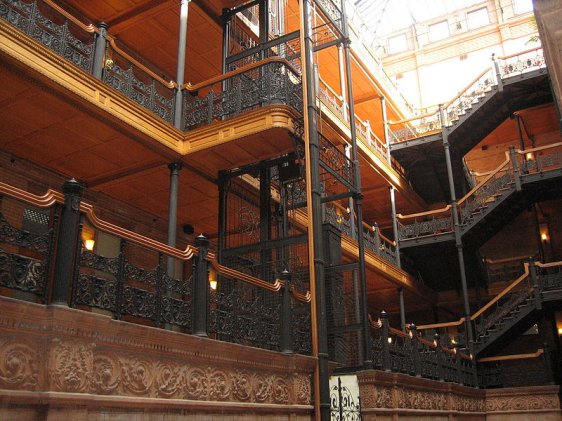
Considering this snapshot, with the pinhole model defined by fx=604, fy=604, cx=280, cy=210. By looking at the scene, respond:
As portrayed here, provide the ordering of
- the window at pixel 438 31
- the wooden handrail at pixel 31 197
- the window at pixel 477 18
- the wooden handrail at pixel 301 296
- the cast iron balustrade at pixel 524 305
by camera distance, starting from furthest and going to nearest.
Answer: the window at pixel 438 31 → the window at pixel 477 18 → the cast iron balustrade at pixel 524 305 → the wooden handrail at pixel 301 296 → the wooden handrail at pixel 31 197

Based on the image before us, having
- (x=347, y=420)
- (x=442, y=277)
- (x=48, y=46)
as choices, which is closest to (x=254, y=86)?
(x=48, y=46)

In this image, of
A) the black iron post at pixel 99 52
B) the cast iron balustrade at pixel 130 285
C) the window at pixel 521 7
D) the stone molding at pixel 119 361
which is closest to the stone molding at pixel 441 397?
the cast iron balustrade at pixel 130 285

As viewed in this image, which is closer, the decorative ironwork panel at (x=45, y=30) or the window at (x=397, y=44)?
the decorative ironwork panel at (x=45, y=30)

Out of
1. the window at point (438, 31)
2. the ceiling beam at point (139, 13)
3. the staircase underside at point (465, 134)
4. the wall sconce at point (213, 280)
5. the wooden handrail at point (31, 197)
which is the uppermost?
the window at point (438, 31)

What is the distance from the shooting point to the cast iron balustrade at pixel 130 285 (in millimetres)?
5496

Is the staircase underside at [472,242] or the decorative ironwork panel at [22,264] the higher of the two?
the staircase underside at [472,242]

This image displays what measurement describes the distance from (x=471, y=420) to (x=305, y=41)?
11207 millimetres

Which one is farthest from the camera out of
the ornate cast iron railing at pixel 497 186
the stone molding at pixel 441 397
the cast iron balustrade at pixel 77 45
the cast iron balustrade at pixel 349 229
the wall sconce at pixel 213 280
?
the ornate cast iron railing at pixel 497 186

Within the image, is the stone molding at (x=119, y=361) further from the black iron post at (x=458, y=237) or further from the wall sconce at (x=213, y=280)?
the black iron post at (x=458, y=237)

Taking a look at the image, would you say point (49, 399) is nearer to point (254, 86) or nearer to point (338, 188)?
point (254, 86)

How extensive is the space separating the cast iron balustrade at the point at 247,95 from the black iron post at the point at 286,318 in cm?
424

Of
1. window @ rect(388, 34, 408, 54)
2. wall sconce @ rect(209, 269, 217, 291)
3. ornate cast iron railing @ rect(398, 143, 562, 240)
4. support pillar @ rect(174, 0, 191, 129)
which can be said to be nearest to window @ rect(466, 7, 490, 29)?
window @ rect(388, 34, 408, 54)

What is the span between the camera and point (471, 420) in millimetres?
16547

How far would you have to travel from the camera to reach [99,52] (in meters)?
10.9
